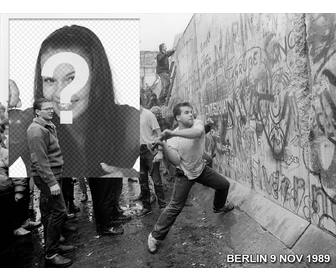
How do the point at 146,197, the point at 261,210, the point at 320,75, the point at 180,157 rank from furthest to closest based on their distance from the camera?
the point at 146,197, the point at 261,210, the point at 180,157, the point at 320,75

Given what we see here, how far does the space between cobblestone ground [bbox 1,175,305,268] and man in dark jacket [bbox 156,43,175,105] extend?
1512 millimetres

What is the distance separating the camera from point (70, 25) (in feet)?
11.3

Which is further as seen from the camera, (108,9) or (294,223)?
(108,9)

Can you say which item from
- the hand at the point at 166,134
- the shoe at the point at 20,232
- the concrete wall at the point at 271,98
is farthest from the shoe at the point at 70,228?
the concrete wall at the point at 271,98

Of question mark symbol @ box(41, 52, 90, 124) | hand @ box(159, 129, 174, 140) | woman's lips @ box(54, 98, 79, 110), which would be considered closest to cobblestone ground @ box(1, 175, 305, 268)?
hand @ box(159, 129, 174, 140)

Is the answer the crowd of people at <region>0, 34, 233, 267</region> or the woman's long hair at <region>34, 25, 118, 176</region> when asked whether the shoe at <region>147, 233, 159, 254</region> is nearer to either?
the crowd of people at <region>0, 34, 233, 267</region>

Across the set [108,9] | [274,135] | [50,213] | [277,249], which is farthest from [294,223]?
[108,9]

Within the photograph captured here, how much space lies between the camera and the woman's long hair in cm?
350

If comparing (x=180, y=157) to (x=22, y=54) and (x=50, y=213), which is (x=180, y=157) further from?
(x=22, y=54)

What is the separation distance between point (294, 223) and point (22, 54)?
3.06 m

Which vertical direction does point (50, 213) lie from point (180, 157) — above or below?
below

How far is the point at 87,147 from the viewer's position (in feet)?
11.9

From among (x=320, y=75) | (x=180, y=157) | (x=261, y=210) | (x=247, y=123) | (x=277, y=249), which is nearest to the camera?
(x=320, y=75)

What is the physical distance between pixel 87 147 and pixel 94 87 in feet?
2.07
